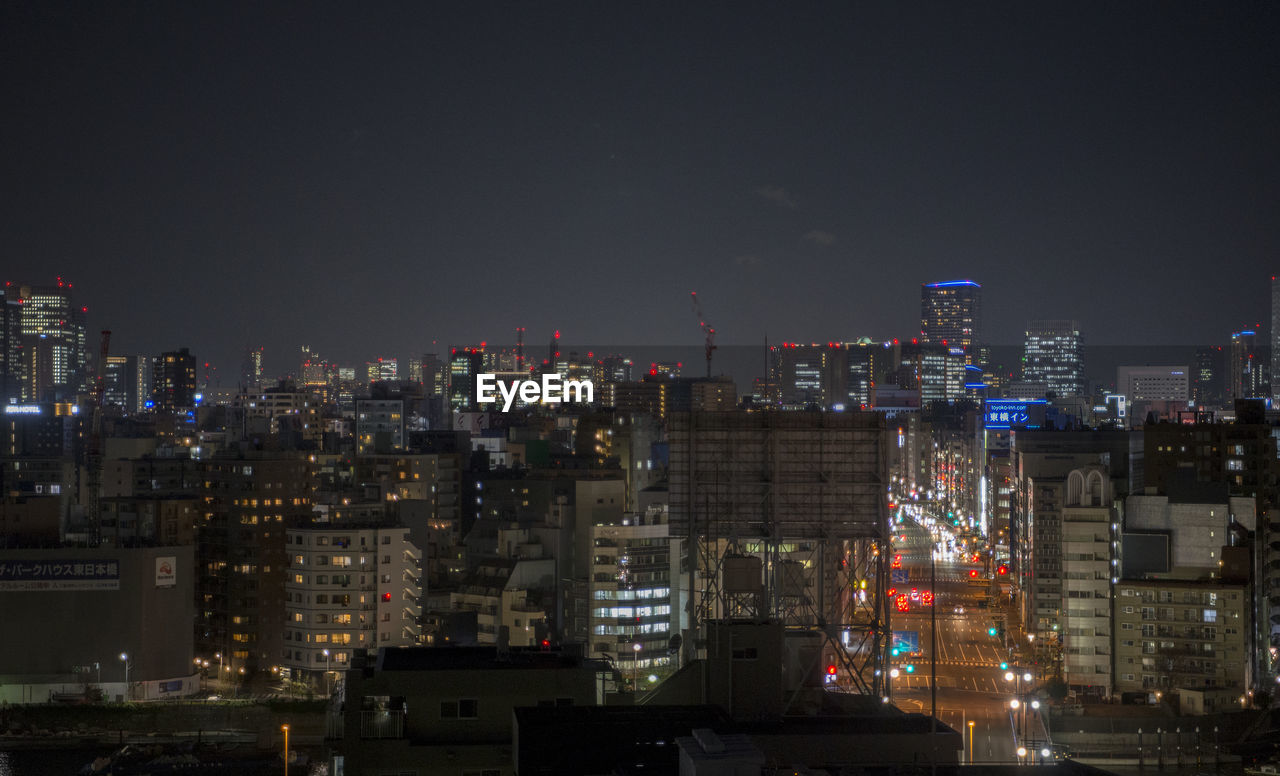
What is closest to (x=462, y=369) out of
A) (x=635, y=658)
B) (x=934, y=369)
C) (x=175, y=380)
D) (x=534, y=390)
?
(x=175, y=380)

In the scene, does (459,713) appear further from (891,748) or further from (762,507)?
(762,507)

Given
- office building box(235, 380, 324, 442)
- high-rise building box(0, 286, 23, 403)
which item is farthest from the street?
Answer: high-rise building box(0, 286, 23, 403)

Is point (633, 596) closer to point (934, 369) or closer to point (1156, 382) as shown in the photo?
point (1156, 382)

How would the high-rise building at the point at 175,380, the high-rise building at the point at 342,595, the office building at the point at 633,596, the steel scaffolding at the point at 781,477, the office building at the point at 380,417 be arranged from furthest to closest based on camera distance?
the high-rise building at the point at 175,380 → the office building at the point at 380,417 → the high-rise building at the point at 342,595 → the office building at the point at 633,596 → the steel scaffolding at the point at 781,477

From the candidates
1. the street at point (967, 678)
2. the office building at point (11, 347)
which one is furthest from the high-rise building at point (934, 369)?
the street at point (967, 678)

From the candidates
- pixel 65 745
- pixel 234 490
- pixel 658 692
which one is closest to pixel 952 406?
pixel 234 490

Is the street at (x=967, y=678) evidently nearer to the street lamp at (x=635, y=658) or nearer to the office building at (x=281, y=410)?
the street lamp at (x=635, y=658)
